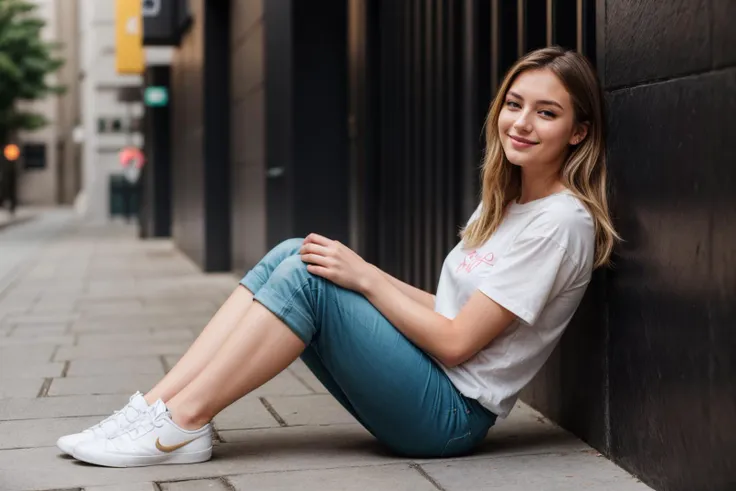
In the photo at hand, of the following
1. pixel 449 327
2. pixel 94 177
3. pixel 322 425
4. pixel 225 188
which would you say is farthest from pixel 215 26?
pixel 94 177

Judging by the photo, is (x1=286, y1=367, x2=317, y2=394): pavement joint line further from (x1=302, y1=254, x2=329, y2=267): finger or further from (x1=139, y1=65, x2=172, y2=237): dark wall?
(x1=139, y1=65, x2=172, y2=237): dark wall

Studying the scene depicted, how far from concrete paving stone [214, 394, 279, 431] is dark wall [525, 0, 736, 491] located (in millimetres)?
1287

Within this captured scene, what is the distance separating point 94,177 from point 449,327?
3558cm

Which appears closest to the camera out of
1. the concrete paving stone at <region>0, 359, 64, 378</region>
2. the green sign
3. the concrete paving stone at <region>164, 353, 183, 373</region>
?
the concrete paving stone at <region>0, 359, 64, 378</region>

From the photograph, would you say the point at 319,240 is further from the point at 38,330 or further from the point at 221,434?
the point at 38,330

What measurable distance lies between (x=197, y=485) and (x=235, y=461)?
0.34m

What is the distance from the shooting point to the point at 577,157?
11.5ft

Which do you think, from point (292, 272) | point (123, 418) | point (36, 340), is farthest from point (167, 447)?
point (36, 340)

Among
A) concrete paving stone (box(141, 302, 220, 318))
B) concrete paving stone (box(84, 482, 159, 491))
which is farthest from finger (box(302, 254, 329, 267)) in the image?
concrete paving stone (box(141, 302, 220, 318))

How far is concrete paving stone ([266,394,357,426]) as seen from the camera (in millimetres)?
4387

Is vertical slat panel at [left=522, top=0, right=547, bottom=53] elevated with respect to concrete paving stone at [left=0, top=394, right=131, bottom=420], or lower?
elevated

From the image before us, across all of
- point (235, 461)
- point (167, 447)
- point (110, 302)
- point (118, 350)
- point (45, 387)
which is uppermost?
point (167, 447)

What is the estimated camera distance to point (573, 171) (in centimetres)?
348

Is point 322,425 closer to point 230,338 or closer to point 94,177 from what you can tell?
point 230,338
